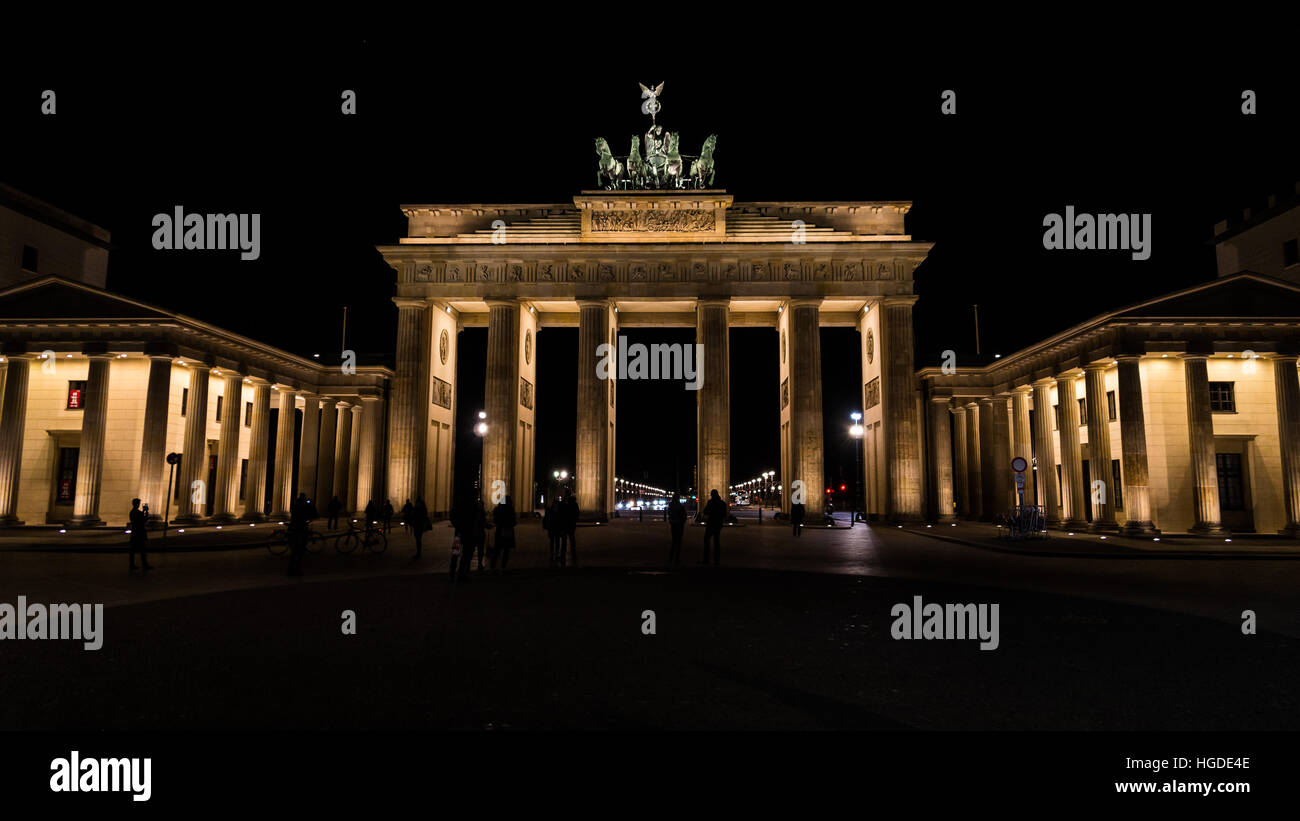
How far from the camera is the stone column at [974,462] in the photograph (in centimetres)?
4191

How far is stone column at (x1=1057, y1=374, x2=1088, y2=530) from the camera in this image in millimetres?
32656

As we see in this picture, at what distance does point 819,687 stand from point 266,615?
309 inches

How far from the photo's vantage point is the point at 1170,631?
8.80 metres

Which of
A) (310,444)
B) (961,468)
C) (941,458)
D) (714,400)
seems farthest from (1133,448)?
(310,444)

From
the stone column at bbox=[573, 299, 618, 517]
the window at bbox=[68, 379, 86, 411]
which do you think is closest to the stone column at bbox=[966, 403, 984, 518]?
the stone column at bbox=[573, 299, 618, 517]

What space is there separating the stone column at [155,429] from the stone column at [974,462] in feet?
142

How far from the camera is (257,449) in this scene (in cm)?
3856

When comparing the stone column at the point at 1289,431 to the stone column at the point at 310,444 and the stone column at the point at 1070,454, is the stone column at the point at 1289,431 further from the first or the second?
the stone column at the point at 310,444

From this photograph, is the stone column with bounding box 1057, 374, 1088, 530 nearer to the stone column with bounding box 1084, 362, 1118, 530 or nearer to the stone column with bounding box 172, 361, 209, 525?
the stone column with bounding box 1084, 362, 1118, 530

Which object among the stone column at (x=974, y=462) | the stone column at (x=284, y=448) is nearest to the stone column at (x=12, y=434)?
the stone column at (x=284, y=448)

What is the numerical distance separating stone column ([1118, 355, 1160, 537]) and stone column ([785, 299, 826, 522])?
11.3m

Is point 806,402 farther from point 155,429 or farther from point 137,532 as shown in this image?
point 155,429
